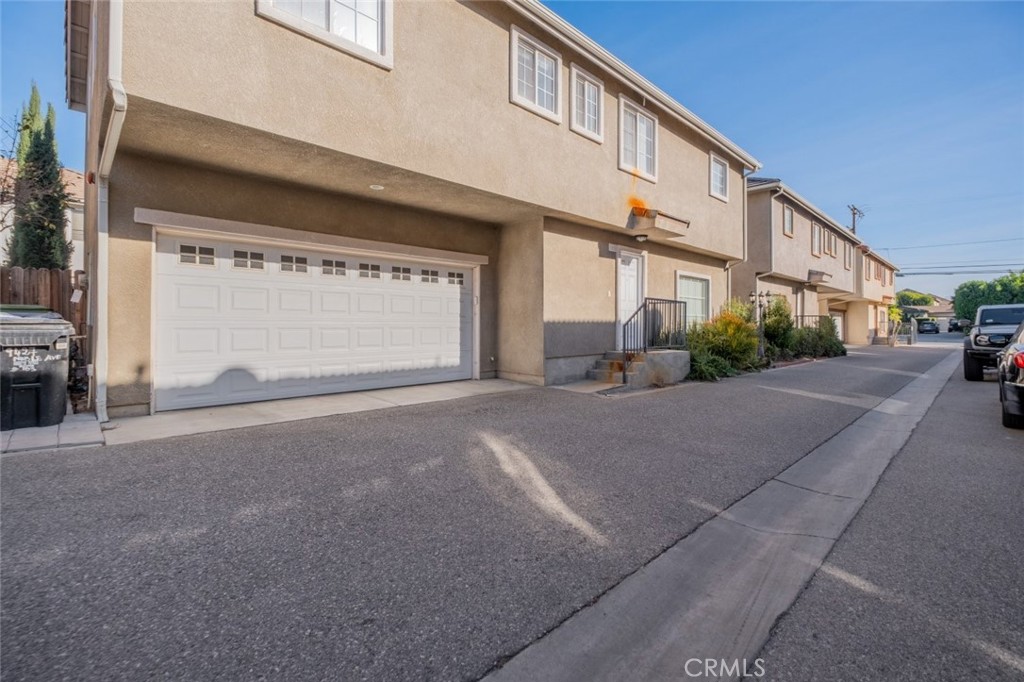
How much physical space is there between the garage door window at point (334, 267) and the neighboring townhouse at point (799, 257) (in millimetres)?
13714

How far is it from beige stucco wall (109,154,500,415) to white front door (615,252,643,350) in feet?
17.4

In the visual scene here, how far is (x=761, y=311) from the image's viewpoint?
14.5 m

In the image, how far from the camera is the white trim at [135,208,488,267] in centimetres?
589

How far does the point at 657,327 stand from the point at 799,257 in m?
11.2

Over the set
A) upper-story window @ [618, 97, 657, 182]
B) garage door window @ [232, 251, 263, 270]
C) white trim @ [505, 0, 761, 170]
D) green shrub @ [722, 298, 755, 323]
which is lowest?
green shrub @ [722, 298, 755, 323]

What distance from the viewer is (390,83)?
5.95 meters

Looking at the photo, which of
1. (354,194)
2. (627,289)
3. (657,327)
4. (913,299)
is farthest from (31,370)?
(913,299)

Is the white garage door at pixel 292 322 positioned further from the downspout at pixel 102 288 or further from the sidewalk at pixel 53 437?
the sidewalk at pixel 53 437

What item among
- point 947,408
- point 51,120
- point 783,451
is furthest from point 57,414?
point 51,120

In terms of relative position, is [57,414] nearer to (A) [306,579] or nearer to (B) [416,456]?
(B) [416,456]

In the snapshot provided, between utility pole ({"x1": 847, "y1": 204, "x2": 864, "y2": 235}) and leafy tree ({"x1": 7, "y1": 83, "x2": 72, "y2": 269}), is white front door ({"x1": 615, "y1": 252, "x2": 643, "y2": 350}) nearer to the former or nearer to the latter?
leafy tree ({"x1": 7, "y1": 83, "x2": 72, "y2": 269})

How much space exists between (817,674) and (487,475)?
2.62m

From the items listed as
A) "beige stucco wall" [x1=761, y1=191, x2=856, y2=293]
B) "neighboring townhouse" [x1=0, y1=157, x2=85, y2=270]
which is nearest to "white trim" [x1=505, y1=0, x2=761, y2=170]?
"beige stucco wall" [x1=761, y1=191, x2=856, y2=293]

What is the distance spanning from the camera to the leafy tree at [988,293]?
41.6 metres
